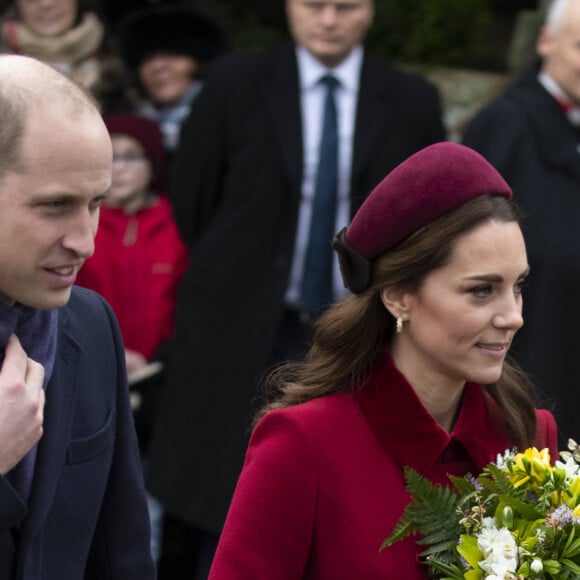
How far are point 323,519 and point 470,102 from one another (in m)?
6.53

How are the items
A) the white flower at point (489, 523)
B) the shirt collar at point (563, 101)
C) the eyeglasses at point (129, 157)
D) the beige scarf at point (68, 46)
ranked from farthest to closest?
1. the beige scarf at point (68, 46)
2. the eyeglasses at point (129, 157)
3. the shirt collar at point (563, 101)
4. the white flower at point (489, 523)

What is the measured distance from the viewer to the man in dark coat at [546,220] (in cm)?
552

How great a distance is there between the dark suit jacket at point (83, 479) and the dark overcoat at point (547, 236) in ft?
7.57

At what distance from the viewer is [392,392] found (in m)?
3.47

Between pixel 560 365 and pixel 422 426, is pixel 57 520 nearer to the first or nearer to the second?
pixel 422 426

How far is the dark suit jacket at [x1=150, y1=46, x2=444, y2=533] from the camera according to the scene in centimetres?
591

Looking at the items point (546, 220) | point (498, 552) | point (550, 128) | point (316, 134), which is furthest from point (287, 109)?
point (498, 552)

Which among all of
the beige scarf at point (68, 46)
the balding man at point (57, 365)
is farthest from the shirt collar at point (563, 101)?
the balding man at point (57, 365)

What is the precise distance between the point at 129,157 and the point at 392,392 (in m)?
3.27

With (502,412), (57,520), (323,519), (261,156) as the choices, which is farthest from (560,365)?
(57,520)

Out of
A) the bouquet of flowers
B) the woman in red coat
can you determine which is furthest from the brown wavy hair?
the bouquet of flowers

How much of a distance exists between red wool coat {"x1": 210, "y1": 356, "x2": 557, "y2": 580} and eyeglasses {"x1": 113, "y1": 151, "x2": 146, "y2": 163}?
10.5 feet

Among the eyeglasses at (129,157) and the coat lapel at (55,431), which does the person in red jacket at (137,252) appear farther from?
the coat lapel at (55,431)

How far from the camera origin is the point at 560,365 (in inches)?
219
